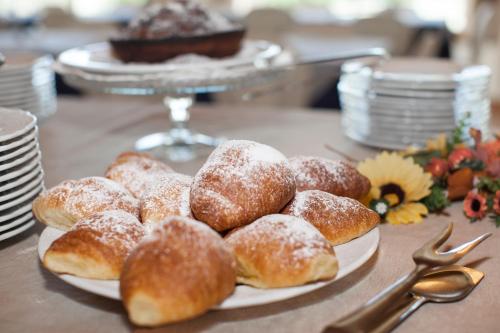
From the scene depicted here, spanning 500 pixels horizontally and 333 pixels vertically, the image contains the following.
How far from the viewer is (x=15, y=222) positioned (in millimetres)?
802

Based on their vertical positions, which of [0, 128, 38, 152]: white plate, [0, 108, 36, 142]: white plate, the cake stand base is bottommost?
the cake stand base

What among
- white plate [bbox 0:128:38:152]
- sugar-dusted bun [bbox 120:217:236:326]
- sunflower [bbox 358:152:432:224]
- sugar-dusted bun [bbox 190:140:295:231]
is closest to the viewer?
sugar-dusted bun [bbox 120:217:236:326]

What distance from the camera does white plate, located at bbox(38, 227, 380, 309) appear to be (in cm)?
58

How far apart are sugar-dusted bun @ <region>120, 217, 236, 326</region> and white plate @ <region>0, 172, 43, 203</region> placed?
0.97ft

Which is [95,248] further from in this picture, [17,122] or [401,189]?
[401,189]

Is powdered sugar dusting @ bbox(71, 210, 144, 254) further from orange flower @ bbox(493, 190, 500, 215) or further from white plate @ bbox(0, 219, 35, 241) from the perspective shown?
orange flower @ bbox(493, 190, 500, 215)

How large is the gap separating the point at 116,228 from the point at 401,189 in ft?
1.49

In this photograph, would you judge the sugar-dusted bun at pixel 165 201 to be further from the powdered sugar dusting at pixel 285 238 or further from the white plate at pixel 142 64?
the white plate at pixel 142 64

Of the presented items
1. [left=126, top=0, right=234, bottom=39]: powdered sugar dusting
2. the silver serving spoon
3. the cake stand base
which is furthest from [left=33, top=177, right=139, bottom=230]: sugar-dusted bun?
[left=126, top=0, right=234, bottom=39]: powdered sugar dusting

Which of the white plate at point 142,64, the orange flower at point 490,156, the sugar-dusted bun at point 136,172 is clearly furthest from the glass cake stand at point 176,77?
the orange flower at point 490,156

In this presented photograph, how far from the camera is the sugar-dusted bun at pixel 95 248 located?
611mm

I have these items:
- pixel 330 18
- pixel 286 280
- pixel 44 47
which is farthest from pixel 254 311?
pixel 330 18

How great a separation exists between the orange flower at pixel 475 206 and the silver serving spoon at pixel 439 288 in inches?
7.6

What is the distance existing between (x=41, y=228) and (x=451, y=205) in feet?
2.11
